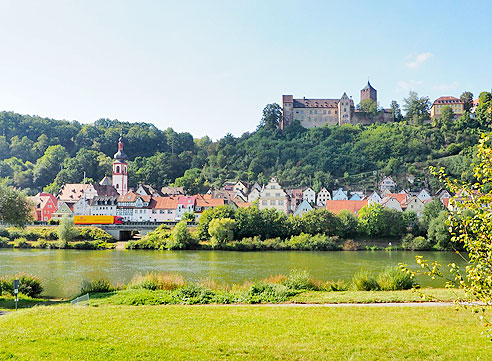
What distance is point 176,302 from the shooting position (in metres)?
15.0

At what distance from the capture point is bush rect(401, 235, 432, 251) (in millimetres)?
49781

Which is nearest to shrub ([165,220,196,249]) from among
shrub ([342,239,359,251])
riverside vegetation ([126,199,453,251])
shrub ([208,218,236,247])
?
riverside vegetation ([126,199,453,251])

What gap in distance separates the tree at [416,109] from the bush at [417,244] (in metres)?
73.1

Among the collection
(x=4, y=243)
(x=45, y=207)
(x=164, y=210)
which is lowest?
(x=4, y=243)

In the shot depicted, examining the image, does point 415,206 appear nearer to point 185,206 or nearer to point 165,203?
point 185,206

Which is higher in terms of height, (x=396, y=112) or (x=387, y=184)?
(x=396, y=112)

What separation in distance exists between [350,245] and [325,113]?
7955 centimetres

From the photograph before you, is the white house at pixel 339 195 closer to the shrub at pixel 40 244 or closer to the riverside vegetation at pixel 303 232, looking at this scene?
the riverside vegetation at pixel 303 232

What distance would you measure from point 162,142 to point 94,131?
1858 centimetres

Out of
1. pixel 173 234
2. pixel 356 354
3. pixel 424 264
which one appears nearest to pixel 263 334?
pixel 356 354

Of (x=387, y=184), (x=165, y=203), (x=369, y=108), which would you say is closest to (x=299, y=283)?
(x=165, y=203)

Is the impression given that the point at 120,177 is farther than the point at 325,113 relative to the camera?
No

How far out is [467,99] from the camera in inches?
4754

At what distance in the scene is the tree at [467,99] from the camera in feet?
393
